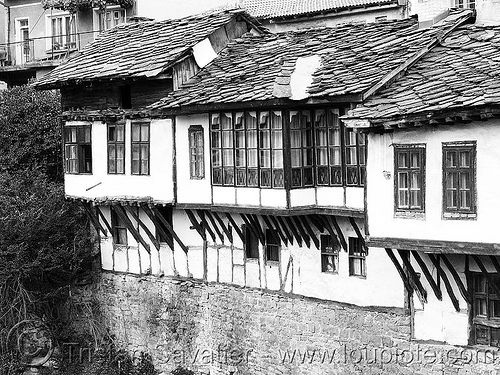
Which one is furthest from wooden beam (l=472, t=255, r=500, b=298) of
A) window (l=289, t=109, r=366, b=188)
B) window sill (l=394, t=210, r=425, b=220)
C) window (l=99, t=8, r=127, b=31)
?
window (l=99, t=8, r=127, b=31)

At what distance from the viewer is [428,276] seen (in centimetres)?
2305

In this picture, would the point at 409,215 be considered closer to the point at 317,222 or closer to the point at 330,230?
the point at 330,230

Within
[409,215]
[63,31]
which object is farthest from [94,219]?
[63,31]

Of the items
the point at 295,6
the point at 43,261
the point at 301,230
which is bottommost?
the point at 43,261

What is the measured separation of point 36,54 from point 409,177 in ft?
83.9

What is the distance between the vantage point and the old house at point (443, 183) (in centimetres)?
2095

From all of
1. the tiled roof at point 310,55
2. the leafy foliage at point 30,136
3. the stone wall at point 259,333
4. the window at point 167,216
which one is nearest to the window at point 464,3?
the tiled roof at point 310,55

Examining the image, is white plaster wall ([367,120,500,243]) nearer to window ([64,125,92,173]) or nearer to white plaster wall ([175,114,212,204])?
white plaster wall ([175,114,212,204])

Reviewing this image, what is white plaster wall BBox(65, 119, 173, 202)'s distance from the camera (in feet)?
95.1

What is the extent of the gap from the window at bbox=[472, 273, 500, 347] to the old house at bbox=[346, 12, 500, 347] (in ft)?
0.06

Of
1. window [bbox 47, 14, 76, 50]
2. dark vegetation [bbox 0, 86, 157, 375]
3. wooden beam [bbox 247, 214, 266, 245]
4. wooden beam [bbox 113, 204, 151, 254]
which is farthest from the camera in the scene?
window [bbox 47, 14, 76, 50]

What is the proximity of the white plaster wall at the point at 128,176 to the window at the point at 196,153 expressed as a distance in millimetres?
779

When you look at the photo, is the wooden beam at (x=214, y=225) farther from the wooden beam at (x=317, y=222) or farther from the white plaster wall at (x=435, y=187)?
the white plaster wall at (x=435, y=187)

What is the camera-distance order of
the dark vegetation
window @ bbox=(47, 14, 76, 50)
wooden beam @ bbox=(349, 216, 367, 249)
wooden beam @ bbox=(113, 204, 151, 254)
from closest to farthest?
1. wooden beam @ bbox=(349, 216, 367, 249)
2. wooden beam @ bbox=(113, 204, 151, 254)
3. the dark vegetation
4. window @ bbox=(47, 14, 76, 50)
